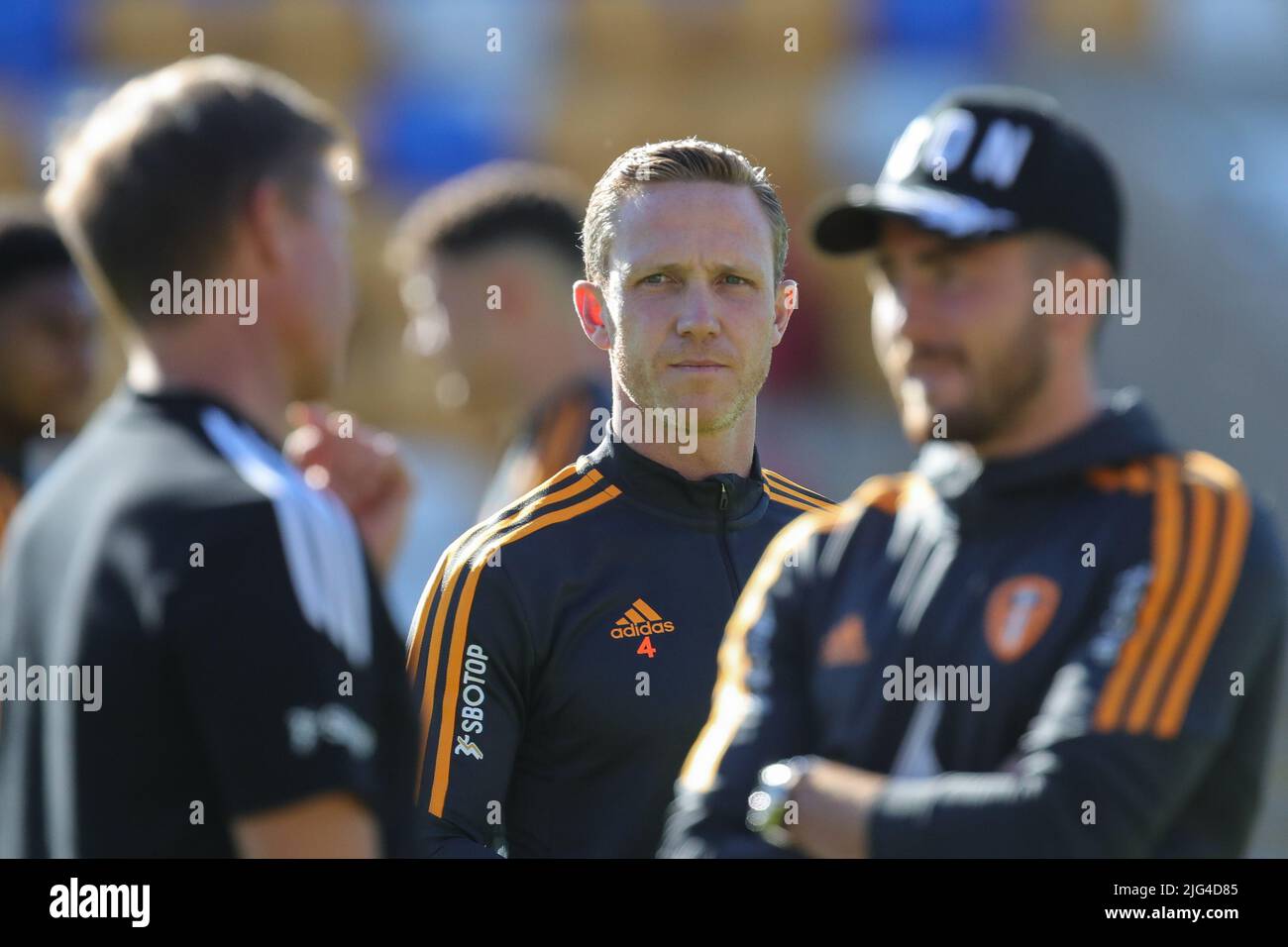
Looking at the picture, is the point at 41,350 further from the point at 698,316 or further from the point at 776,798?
the point at 776,798

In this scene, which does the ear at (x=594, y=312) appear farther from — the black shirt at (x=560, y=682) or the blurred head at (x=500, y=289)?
the blurred head at (x=500, y=289)

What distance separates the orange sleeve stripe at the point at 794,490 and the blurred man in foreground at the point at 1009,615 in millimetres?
596

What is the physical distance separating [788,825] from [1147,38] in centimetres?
1056

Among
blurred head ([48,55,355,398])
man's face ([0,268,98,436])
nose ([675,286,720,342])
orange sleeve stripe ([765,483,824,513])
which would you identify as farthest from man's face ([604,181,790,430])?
man's face ([0,268,98,436])

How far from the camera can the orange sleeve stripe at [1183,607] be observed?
6.13ft

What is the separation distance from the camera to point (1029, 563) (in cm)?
198

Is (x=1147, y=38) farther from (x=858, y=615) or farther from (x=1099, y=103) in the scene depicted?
(x=858, y=615)

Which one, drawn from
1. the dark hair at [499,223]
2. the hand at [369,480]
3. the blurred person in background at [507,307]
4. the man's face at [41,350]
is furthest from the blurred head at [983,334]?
the man's face at [41,350]

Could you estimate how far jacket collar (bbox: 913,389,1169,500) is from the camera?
2.03 metres

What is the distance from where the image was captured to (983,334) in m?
2.13

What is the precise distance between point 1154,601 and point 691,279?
882mm

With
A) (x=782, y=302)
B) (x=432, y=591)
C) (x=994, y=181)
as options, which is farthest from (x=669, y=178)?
(x=432, y=591)
